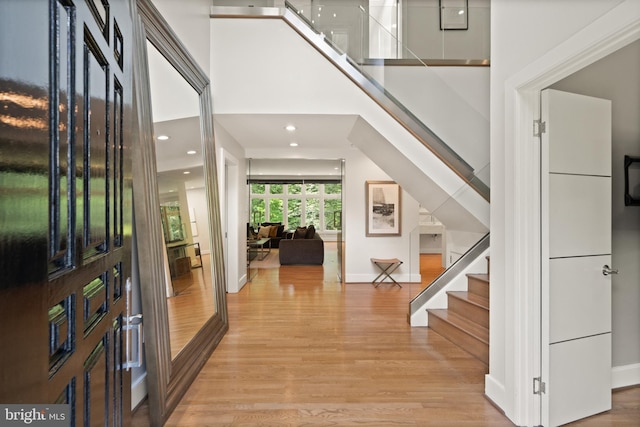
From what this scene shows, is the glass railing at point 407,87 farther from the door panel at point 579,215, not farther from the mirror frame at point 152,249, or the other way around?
the mirror frame at point 152,249

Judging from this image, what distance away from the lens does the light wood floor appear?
81.2 inches

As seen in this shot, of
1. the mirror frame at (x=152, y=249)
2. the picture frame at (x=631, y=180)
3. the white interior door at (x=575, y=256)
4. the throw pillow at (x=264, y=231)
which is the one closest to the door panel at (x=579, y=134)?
the white interior door at (x=575, y=256)

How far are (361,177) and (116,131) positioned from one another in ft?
17.5

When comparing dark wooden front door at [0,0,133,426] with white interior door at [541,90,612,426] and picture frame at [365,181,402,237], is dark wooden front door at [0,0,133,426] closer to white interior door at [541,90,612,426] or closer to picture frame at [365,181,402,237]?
white interior door at [541,90,612,426]

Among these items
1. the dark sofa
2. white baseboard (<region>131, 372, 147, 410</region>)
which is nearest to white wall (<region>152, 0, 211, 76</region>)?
white baseboard (<region>131, 372, 147, 410</region>)

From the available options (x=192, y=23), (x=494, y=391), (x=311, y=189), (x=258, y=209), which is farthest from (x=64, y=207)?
(x=311, y=189)

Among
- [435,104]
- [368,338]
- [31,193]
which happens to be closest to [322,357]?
[368,338]

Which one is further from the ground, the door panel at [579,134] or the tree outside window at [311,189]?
the tree outside window at [311,189]

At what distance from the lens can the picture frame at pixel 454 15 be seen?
173 inches

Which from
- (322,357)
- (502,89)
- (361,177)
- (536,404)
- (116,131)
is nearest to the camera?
(116,131)

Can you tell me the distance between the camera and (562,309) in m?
1.98

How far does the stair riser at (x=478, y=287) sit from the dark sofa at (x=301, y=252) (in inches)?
188

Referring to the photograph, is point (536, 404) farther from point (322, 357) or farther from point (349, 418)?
point (322, 357)

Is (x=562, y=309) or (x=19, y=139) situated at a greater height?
(x=19, y=139)
